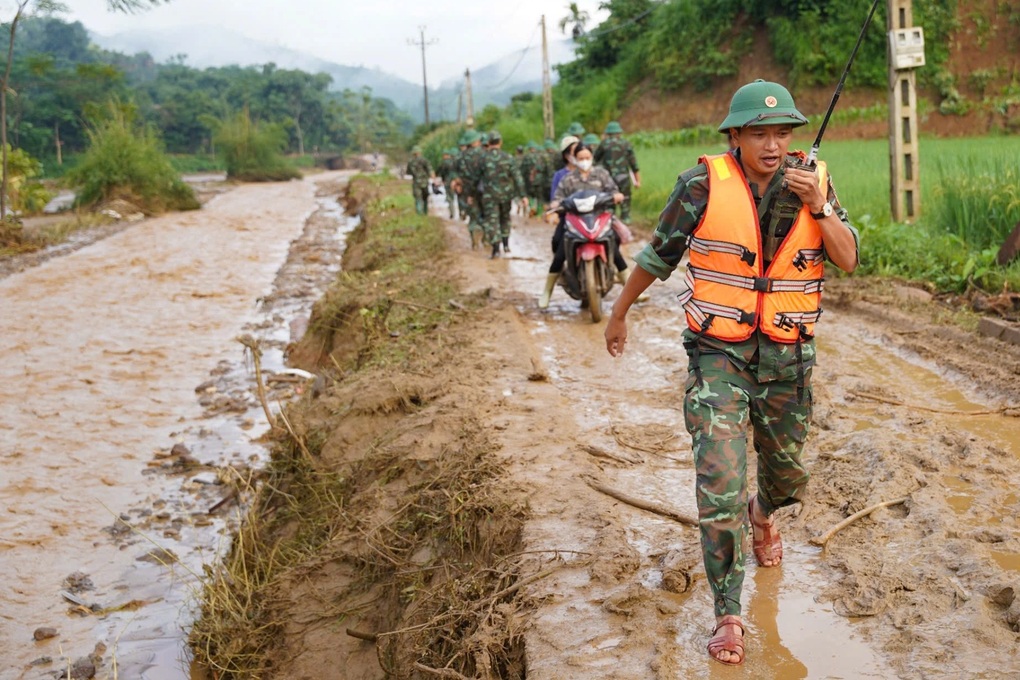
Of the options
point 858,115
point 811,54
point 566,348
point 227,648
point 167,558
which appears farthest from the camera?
point 811,54

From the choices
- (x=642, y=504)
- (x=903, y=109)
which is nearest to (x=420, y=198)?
(x=903, y=109)

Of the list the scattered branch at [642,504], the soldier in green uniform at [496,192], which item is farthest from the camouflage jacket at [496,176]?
the scattered branch at [642,504]

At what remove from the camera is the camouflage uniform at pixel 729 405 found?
132 inches

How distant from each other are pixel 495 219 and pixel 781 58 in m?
25.1

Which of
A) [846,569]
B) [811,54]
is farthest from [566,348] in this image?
[811,54]

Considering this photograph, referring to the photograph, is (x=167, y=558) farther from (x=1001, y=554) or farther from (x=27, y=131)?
(x=27, y=131)

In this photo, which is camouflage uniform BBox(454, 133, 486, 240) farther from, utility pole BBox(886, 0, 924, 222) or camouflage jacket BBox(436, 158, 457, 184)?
utility pole BBox(886, 0, 924, 222)

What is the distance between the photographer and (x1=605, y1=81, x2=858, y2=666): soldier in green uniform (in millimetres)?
3361

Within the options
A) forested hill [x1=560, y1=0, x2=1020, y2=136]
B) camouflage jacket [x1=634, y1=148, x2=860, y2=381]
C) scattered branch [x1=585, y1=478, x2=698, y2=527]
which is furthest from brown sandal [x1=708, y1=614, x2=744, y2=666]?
forested hill [x1=560, y1=0, x2=1020, y2=136]

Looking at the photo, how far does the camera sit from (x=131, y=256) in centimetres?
2294

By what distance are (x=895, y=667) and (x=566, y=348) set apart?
207 inches

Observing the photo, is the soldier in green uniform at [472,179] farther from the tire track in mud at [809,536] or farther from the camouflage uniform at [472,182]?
the tire track in mud at [809,536]

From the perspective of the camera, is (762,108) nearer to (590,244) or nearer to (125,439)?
(590,244)

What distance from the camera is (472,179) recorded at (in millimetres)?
15469
